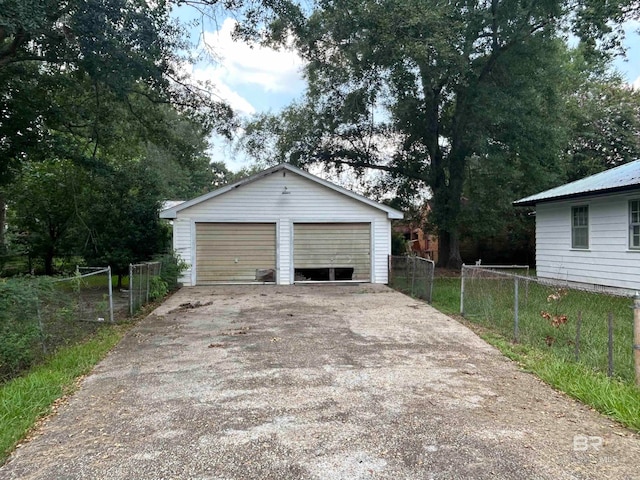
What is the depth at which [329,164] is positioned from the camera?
20109mm

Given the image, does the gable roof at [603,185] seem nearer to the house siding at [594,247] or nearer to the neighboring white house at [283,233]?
the house siding at [594,247]

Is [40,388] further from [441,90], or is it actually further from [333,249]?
[441,90]

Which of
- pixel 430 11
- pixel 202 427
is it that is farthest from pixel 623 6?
pixel 202 427

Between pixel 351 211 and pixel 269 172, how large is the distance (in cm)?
290

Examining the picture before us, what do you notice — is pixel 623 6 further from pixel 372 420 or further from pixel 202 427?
pixel 202 427

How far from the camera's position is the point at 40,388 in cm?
421

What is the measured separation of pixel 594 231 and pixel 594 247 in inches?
17.0

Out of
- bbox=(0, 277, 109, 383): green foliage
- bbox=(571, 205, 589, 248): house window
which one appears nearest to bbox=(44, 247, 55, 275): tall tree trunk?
bbox=(0, 277, 109, 383): green foliage

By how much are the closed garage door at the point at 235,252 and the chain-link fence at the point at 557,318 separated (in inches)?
271

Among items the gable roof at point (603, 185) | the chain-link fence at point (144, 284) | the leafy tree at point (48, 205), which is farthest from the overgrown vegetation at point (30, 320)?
the gable roof at point (603, 185)

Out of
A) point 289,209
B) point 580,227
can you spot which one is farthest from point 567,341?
point 289,209

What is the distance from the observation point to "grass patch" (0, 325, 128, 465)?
11.0 feet

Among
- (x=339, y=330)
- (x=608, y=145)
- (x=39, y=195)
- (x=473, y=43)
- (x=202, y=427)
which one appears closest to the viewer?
(x=202, y=427)

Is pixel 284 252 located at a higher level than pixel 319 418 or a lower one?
higher
